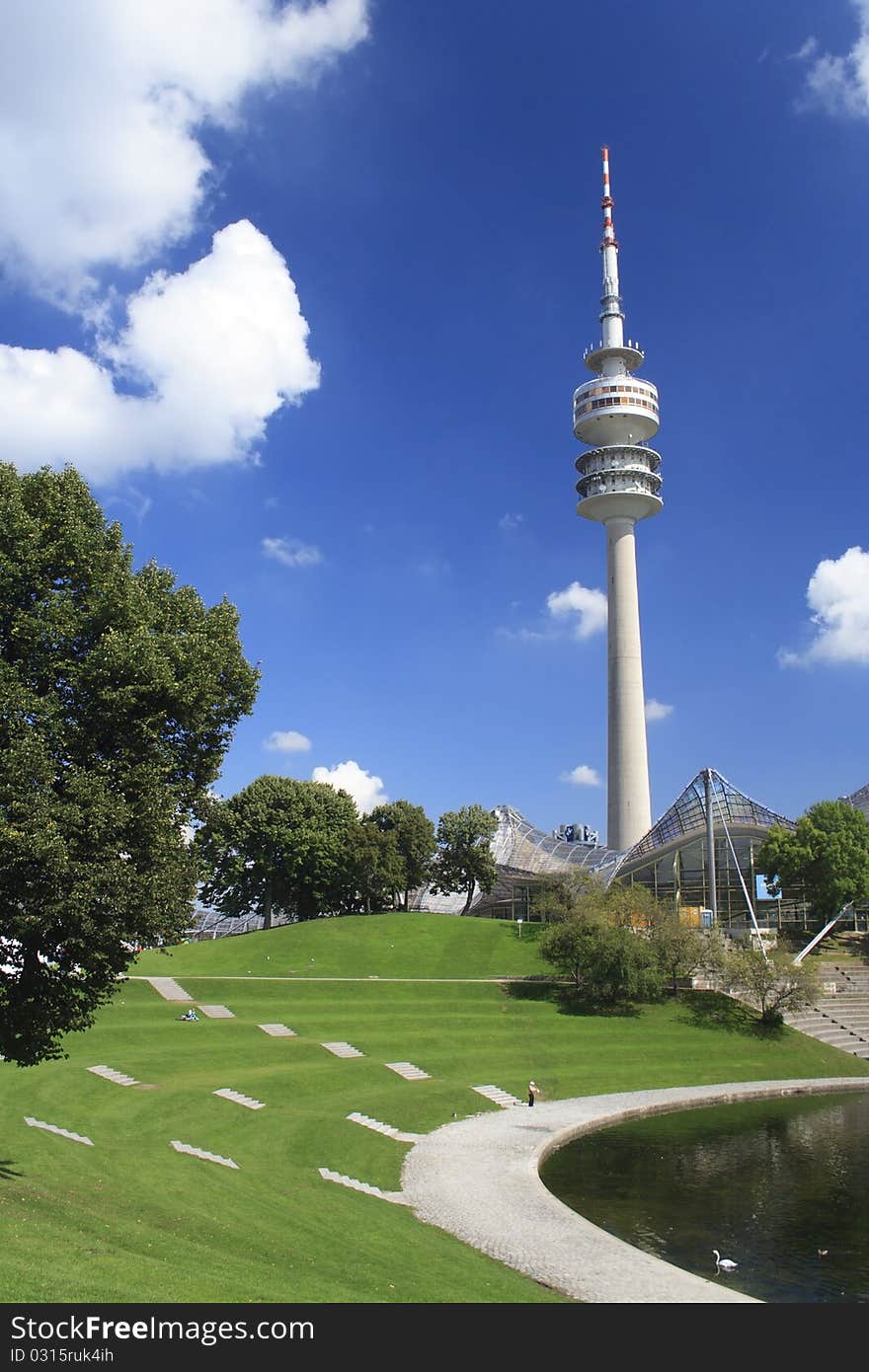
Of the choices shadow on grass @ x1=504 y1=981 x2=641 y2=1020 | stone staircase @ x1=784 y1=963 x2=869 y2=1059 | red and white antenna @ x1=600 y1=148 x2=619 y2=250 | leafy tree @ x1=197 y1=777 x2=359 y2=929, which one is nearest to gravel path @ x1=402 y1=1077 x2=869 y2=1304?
shadow on grass @ x1=504 y1=981 x2=641 y2=1020

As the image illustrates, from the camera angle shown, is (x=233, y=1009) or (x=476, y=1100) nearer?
(x=476, y=1100)

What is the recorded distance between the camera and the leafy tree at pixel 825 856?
84000 millimetres

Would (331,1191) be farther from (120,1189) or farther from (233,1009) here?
(233,1009)

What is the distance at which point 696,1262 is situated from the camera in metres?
25.9

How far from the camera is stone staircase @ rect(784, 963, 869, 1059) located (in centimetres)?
6525

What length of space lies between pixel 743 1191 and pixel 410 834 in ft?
245

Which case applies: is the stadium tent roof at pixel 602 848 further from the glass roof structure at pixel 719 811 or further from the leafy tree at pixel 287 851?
the leafy tree at pixel 287 851

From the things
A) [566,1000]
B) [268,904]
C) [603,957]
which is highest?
[268,904]

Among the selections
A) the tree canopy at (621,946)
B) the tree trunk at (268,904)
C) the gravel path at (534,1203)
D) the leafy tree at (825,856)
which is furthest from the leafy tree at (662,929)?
the tree trunk at (268,904)

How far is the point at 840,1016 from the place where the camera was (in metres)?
69.9

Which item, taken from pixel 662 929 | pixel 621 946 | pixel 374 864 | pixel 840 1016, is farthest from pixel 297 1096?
pixel 374 864

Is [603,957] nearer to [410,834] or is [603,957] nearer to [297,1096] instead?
[297,1096]
